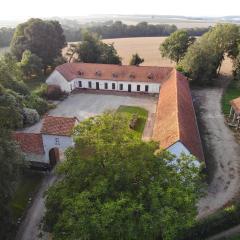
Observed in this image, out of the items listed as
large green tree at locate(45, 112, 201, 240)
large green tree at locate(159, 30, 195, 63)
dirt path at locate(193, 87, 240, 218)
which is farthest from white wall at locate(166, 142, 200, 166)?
large green tree at locate(159, 30, 195, 63)

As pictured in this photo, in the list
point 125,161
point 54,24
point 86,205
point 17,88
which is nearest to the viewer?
point 86,205

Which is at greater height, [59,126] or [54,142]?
[59,126]

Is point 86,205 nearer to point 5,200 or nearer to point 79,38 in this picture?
point 5,200

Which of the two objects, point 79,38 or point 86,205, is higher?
point 86,205

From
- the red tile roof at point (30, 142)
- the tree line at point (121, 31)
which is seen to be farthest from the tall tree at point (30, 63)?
the tree line at point (121, 31)

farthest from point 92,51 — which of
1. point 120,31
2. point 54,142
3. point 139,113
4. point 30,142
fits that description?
point 120,31

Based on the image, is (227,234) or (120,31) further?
(120,31)

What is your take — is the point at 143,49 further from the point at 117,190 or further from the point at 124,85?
the point at 117,190

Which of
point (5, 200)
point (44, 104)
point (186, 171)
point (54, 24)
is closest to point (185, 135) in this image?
point (186, 171)
